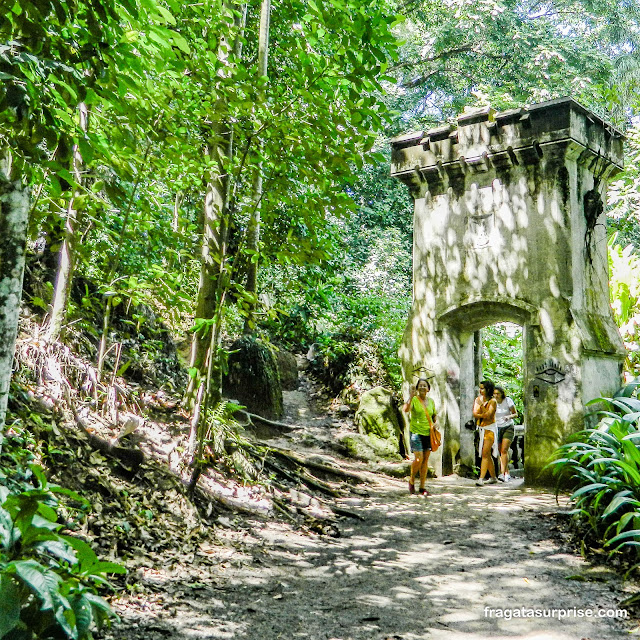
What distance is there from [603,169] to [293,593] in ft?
29.3

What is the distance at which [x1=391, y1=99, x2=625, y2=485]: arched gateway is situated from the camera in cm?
916

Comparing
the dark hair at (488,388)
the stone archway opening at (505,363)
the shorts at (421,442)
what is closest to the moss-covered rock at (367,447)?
the dark hair at (488,388)

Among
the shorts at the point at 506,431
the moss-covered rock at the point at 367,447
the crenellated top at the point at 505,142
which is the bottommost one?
the moss-covered rock at the point at 367,447

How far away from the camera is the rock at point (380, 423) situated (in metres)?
11.3

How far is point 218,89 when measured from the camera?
4.91 meters

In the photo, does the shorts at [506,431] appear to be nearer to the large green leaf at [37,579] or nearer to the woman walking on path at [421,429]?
the woman walking on path at [421,429]

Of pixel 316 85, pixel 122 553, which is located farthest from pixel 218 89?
pixel 122 553

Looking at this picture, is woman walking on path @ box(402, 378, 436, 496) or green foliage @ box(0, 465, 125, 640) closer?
green foliage @ box(0, 465, 125, 640)

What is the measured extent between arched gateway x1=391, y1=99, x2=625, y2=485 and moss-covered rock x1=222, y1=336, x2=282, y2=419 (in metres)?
2.67

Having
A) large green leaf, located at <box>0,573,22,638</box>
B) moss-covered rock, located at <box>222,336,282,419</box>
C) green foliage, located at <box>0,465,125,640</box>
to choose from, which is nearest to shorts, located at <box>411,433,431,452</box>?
moss-covered rock, located at <box>222,336,282,419</box>

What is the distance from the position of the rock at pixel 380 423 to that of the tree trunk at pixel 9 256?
8.77m

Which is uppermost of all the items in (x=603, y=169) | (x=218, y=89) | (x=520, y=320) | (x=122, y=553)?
(x=603, y=169)

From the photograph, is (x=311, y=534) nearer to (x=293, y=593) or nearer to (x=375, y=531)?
(x=375, y=531)

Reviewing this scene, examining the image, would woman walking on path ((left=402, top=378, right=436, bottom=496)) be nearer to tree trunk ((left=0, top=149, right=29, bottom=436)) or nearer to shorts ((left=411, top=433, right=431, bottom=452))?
shorts ((left=411, top=433, right=431, bottom=452))
